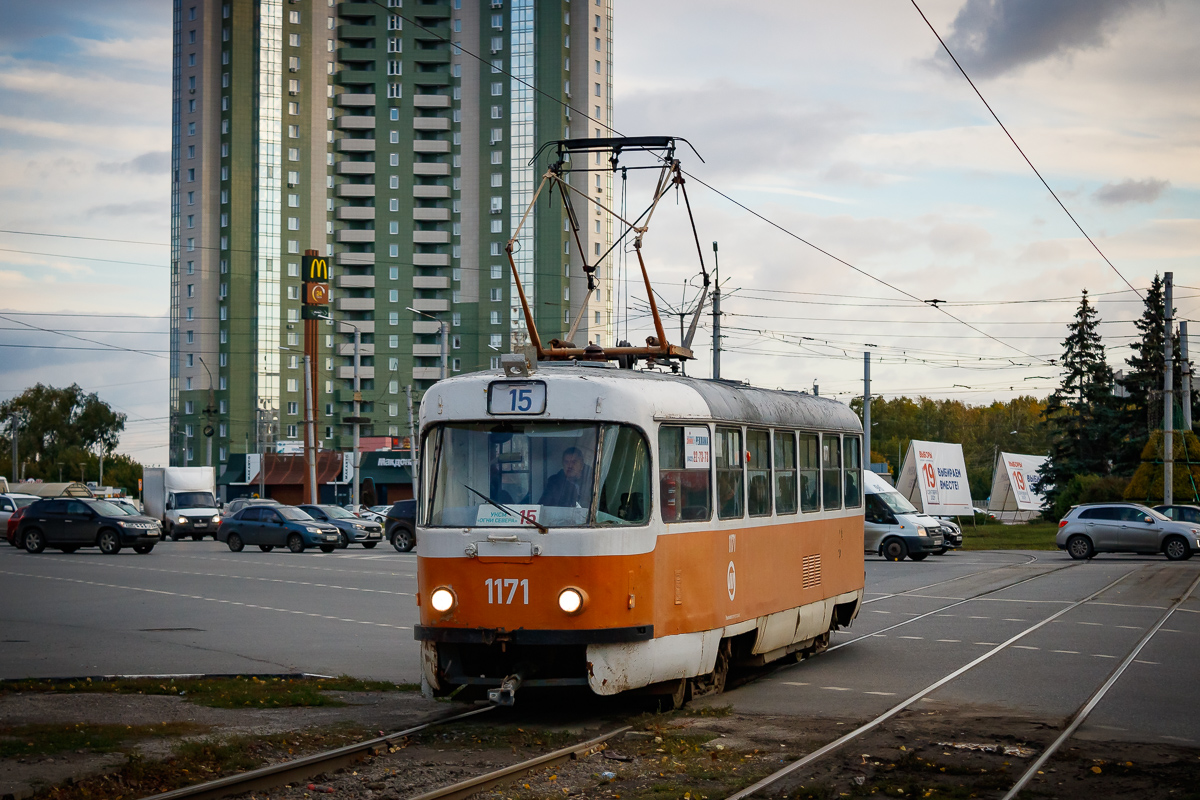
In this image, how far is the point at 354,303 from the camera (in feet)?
368

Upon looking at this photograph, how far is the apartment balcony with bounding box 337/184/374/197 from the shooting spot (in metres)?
111

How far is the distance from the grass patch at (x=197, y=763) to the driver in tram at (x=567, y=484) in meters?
2.20

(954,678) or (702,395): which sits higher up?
(702,395)

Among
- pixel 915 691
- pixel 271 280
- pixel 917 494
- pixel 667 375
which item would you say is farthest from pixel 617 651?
pixel 271 280

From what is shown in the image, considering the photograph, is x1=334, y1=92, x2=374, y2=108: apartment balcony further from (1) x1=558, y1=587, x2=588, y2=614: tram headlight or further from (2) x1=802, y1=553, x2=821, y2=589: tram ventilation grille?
(1) x1=558, y1=587, x2=588, y2=614: tram headlight

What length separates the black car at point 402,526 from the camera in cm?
4306

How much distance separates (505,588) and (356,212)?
4135 inches

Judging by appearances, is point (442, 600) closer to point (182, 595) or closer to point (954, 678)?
point (954, 678)

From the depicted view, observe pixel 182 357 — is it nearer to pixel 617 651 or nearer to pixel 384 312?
pixel 384 312

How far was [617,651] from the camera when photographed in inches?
390

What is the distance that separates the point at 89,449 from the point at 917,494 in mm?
110264

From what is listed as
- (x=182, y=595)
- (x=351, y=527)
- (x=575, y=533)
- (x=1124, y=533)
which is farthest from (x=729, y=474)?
(x=351, y=527)

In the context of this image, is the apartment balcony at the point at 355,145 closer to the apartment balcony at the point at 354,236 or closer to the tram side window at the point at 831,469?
the apartment balcony at the point at 354,236

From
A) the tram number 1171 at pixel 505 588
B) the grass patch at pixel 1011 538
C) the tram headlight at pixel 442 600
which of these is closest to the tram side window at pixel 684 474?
the tram number 1171 at pixel 505 588
